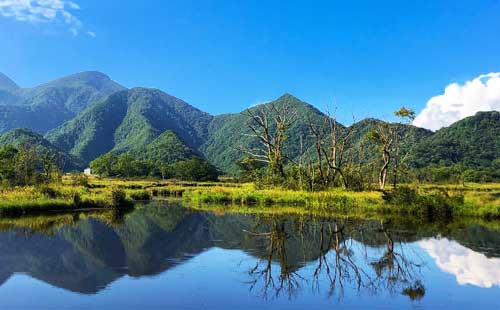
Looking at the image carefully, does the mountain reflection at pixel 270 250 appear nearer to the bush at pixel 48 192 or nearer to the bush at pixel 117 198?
the bush at pixel 48 192

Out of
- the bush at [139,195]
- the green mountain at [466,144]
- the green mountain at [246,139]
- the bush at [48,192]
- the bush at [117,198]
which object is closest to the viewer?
the bush at [48,192]

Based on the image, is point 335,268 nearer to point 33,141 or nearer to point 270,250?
point 270,250

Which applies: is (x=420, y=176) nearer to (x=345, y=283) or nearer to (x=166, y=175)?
(x=166, y=175)

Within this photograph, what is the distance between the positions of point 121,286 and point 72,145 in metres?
186

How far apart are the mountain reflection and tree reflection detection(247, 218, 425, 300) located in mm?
30

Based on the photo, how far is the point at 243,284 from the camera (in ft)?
36.5

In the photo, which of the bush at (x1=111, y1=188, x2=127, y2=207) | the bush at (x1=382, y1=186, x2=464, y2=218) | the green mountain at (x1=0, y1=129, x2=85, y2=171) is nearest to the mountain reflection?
the bush at (x1=382, y1=186, x2=464, y2=218)

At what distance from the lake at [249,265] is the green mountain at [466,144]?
242ft

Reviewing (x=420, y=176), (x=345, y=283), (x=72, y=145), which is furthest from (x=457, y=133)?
(x=72, y=145)

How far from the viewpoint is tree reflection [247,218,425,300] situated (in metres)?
10.9

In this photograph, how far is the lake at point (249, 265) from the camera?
32.1 feet

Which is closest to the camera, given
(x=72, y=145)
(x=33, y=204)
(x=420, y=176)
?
(x=33, y=204)

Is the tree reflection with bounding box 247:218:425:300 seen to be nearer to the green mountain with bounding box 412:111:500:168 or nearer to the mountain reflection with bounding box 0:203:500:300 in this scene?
the mountain reflection with bounding box 0:203:500:300

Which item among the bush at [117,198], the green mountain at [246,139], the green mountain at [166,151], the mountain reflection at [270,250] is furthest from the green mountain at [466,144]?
the mountain reflection at [270,250]
